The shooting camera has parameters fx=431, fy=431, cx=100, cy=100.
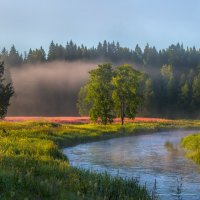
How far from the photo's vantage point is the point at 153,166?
28.5m

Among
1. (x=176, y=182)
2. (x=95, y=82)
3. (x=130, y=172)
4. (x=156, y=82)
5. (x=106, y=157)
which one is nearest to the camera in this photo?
(x=176, y=182)

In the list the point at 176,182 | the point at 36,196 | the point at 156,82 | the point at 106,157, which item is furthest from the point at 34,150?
the point at 156,82

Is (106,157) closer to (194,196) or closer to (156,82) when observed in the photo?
(194,196)


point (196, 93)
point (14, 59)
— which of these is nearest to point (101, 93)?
point (196, 93)

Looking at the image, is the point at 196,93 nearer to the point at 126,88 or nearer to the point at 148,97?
the point at 148,97

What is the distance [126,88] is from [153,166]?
163 ft

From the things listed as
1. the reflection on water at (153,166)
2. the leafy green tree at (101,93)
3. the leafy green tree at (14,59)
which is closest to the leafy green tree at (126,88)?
the leafy green tree at (101,93)

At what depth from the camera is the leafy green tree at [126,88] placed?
76688 mm

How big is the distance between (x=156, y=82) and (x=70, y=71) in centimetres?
4707

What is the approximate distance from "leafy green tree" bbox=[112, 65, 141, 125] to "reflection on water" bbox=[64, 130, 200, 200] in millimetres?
35007

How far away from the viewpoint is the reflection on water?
805 inches

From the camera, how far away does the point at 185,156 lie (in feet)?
112

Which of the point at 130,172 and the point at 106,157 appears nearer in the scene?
the point at 130,172

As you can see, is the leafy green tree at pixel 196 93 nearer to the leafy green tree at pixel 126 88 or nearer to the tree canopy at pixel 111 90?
the tree canopy at pixel 111 90
